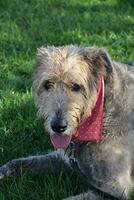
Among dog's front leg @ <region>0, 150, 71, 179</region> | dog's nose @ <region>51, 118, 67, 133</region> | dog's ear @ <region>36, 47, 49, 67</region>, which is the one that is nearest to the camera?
dog's nose @ <region>51, 118, 67, 133</region>

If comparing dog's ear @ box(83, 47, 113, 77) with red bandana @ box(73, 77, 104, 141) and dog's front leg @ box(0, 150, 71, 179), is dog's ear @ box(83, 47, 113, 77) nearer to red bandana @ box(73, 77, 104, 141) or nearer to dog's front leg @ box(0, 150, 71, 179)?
red bandana @ box(73, 77, 104, 141)

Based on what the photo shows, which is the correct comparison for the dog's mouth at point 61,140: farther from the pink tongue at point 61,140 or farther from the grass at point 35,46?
the grass at point 35,46

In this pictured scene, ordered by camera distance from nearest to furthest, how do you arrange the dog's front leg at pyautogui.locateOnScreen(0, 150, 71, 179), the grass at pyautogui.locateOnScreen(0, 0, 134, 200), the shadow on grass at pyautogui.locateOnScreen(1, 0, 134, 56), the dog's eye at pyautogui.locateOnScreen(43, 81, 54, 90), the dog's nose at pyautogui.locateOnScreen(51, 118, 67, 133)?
the dog's nose at pyautogui.locateOnScreen(51, 118, 67, 133) → the dog's eye at pyautogui.locateOnScreen(43, 81, 54, 90) → the grass at pyautogui.locateOnScreen(0, 0, 134, 200) → the dog's front leg at pyautogui.locateOnScreen(0, 150, 71, 179) → the shadow on grass at pyautogui.locateOnScreen(1, 0, 134, 56)

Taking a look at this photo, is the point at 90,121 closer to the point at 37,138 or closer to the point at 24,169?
the point at 24,169

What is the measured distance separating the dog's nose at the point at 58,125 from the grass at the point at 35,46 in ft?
2.61

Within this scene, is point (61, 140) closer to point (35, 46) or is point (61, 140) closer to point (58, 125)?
point (58, 125)

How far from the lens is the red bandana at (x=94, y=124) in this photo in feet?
16.8

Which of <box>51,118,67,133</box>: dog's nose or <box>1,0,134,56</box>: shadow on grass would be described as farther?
<box>1,0,134,56</box>: shadow on grass

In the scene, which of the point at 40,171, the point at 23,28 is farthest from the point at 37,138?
the point at 23,28

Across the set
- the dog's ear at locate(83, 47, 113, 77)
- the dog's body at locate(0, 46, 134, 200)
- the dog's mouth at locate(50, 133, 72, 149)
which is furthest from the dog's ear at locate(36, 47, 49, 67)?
the dog's mouth at locate(50, 133, 72, 149)

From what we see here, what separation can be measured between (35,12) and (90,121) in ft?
20.8

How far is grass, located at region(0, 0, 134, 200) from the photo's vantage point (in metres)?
5.73

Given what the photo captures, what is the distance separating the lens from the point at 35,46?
9461mm

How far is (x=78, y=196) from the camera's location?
5398mm
